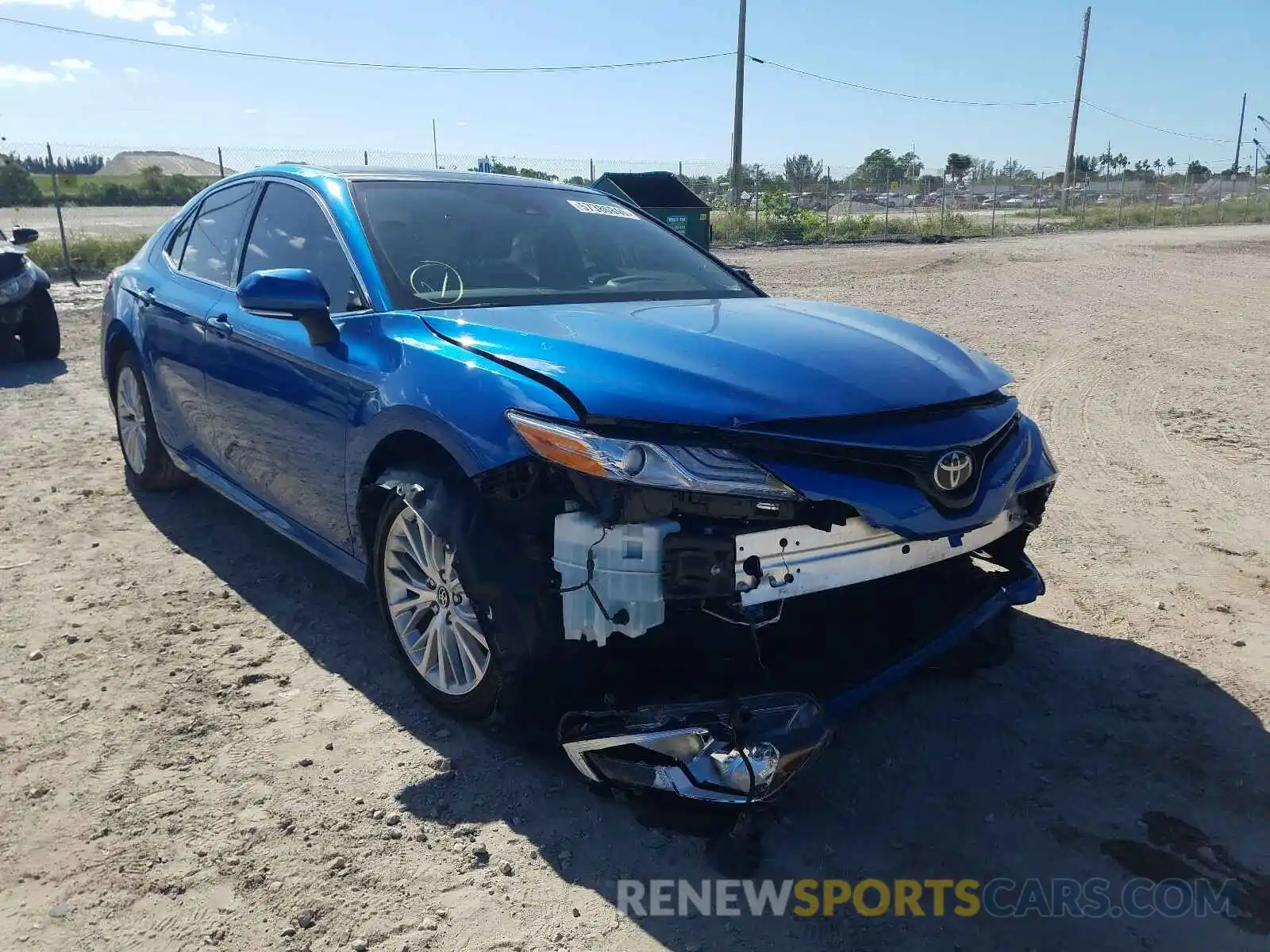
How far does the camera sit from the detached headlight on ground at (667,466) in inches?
92.4

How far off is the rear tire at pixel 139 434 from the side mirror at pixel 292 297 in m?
2.08

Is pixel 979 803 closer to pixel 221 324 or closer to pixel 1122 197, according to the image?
pixel 221 324

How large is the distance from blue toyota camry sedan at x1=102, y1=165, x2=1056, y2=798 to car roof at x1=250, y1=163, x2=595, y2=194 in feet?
0.07

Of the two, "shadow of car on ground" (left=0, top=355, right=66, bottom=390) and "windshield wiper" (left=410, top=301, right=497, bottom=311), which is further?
"shadow of car on ground" (left=0, top=355, right=66, bottom=390)

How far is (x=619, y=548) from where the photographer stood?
2350mm

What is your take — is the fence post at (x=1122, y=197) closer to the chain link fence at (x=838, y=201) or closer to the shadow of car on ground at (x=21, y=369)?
the chain link fence at (x=838, y=201)

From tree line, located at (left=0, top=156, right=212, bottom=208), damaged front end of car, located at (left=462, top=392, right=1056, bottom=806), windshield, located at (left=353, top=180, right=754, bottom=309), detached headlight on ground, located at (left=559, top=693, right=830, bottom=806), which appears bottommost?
detached headlight on ground, located at (left=559, top=693, right=830, bottom=806)

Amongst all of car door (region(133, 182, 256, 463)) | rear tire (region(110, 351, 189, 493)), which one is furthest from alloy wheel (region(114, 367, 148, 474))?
car door (region(133, 182, 256, 463))

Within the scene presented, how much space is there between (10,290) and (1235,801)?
1004 centimetres

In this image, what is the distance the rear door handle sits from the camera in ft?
13.0

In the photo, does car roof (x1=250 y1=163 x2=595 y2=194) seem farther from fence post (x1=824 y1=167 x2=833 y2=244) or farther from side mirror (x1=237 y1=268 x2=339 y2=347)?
fence post (x1=824 y1=167 x2=833 y2=244)

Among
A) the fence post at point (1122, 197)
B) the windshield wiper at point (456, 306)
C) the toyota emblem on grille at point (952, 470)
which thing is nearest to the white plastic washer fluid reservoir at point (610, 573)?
the toyota emblem on grille at point (952, 470)

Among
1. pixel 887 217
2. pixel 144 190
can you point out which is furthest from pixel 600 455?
pixel 144 190

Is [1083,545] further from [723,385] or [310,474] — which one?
[310,474]
